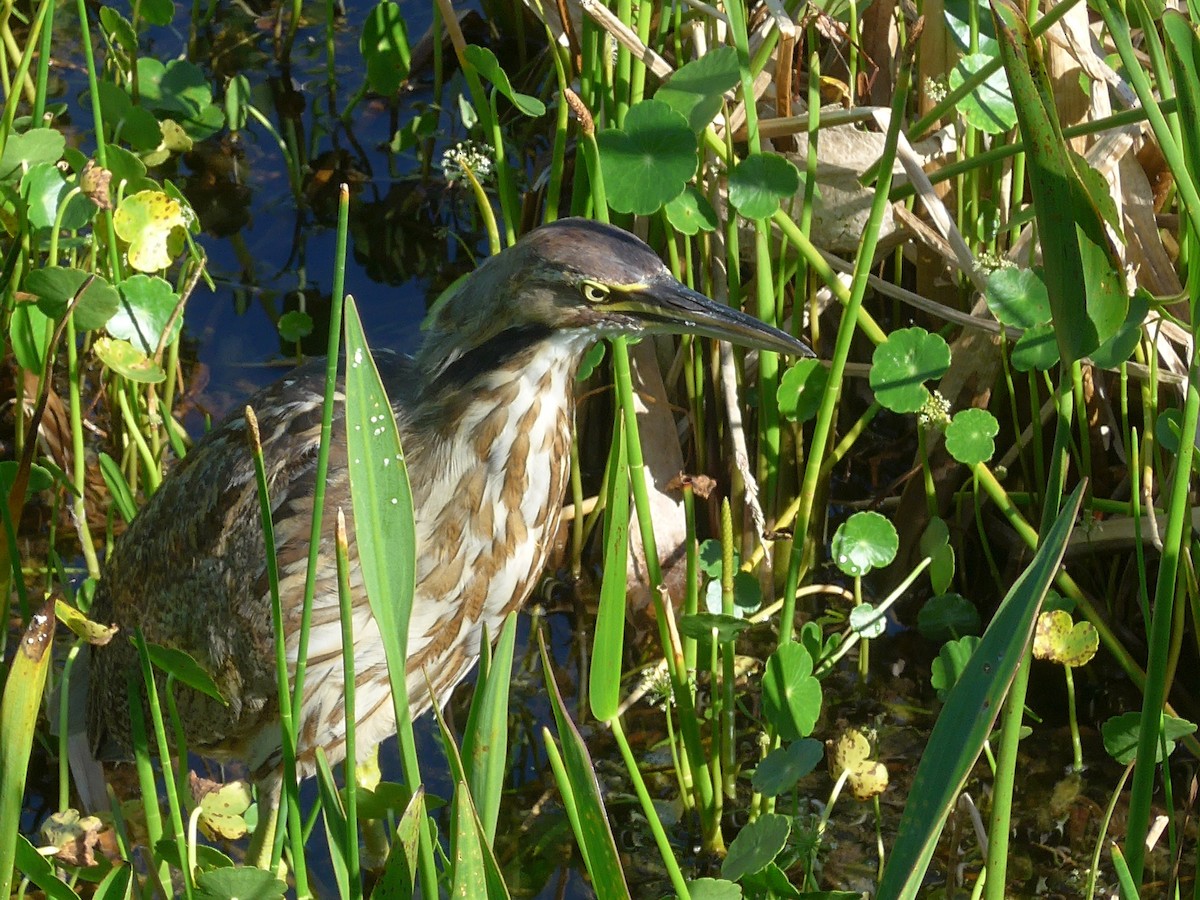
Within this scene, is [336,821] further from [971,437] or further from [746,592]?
[971,437]

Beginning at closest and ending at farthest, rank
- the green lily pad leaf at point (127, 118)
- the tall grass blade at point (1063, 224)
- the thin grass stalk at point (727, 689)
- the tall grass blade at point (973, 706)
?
1. the tall grass blade at point (973, 706)
2. the tall grass blade at point (1063, 224)
3. the thin grass stalk at point (727, 689)
4. the green lily pad leaf at point (127, 118)

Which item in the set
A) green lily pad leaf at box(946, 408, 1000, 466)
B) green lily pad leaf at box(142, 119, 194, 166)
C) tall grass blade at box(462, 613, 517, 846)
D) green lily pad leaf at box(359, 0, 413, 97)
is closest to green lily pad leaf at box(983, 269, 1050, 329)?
green lily pad leaf at box(946, 408, 1000, 466)

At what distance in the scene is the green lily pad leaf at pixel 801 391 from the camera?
2666mm

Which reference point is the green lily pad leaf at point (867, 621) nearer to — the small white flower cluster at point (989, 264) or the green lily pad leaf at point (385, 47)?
the small white flower cluster at point (989, 264)

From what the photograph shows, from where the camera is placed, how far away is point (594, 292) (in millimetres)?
2068

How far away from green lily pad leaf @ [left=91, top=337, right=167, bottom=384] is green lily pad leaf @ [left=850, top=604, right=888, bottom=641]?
4.41 ft

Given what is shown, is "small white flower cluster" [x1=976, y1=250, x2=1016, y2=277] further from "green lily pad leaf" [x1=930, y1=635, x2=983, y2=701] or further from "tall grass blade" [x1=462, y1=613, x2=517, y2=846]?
"tall grass blade" [x1=462, y1=613, x2=517, y2=846]

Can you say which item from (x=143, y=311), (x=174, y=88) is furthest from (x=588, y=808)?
(x=174, y=88)

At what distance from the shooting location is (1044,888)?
260 cm

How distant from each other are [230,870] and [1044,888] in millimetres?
1508

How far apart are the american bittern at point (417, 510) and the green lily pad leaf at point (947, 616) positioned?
0.75 meters

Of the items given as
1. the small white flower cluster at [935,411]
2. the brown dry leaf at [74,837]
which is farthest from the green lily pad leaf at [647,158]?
the brown dry leaf at [74,837]

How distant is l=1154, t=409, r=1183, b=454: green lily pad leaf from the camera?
2.29 m

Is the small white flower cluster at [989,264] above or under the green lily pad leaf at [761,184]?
under
